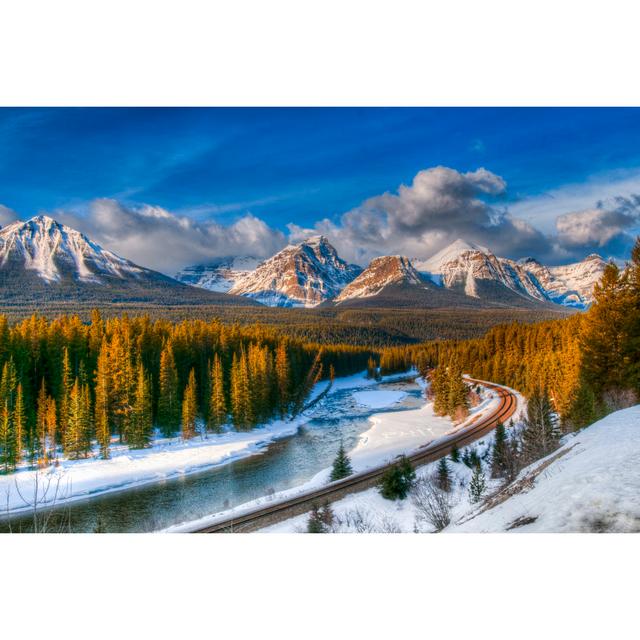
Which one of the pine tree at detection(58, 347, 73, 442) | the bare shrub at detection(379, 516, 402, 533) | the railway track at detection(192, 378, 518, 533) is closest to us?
the bare shrub at detection(379, 516, 402, 533)

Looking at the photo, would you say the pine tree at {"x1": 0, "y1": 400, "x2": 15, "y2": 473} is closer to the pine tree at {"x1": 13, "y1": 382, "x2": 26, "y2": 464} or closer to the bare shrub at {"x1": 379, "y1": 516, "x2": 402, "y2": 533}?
the pine tree at {"x1": 13, "y1": 382, "x2": 26, "y2": 464}

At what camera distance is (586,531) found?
4543 mm

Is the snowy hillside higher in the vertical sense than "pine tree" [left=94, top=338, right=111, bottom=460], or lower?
higher

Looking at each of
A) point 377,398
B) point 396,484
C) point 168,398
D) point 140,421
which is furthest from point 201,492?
point 377,398

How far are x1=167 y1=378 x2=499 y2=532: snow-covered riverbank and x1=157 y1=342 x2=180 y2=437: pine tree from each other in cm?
1019

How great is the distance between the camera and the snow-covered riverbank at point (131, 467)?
1201 cm

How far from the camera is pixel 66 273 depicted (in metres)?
56.8

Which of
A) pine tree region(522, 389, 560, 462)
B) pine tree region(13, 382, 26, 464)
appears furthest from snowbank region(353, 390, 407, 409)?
pine tree region(13, 382, 26, 464)

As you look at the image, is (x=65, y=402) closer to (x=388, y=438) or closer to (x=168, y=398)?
(x=168, y=398)

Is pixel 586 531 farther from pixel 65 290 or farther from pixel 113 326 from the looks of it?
pixel 65 290

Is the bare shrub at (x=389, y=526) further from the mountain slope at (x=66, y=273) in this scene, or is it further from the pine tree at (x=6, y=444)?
the mountain slope at (x=66, y=273)

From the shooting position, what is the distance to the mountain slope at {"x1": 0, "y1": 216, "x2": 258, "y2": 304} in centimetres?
3541

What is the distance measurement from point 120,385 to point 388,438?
1397 cm

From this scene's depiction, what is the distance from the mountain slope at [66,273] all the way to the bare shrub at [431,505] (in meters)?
Answer: 15.1
